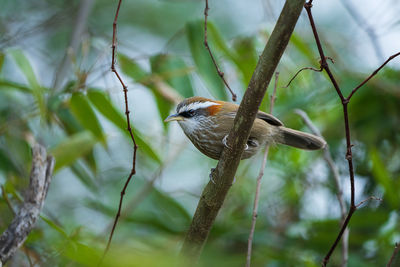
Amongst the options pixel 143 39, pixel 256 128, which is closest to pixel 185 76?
pixel 256 128

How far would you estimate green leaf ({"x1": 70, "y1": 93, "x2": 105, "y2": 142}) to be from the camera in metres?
3.38

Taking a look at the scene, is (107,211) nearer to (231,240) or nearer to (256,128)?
(231,240)

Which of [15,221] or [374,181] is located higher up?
[374,181]

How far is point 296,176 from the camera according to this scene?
15.8ft

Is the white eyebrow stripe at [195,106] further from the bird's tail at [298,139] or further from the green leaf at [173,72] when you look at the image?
the bird's tail at [298,139]

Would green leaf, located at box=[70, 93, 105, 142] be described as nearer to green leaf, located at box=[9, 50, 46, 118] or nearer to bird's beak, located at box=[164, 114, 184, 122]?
green leaf, located at box=[9, 50, 46, 118]

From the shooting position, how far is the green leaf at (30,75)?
A: 310 cm

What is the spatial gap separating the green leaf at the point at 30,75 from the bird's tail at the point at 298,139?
1906 mm

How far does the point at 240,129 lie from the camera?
2.36 m

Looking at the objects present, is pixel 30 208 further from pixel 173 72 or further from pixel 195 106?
pixel 173 72

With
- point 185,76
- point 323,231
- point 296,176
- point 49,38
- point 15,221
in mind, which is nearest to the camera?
point 15,221

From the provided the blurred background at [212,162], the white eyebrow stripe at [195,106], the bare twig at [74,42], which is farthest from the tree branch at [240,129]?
the bare twig at [74,42]

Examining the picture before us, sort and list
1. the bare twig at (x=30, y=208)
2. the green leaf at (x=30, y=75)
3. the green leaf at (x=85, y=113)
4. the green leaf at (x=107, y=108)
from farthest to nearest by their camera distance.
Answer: the green leaf at (x=85, y=113) < the green leaf at (x=107, y=108) < the green leaf at (x=30, y=75) < the bare twig at (x=30, y=208)

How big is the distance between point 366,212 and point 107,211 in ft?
7.63
